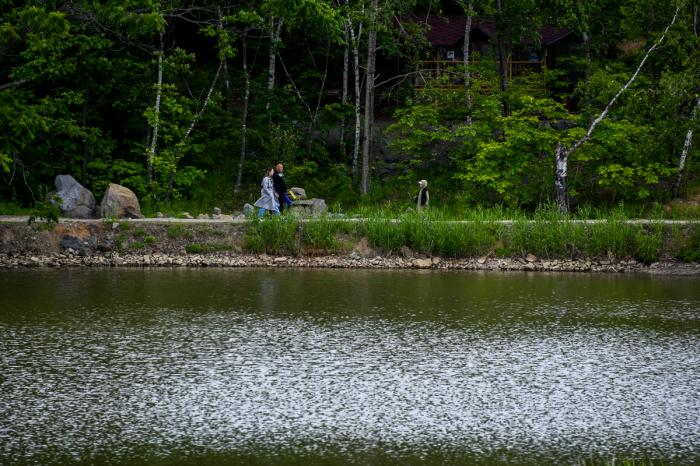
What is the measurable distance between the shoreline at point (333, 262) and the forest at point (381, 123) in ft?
12.9

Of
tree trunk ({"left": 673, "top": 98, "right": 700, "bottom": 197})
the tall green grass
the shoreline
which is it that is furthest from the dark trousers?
tree trunk ({"left": 673, "top": 98, "right": 700, "bottom": 197})

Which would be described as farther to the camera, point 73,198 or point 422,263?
point 73,198

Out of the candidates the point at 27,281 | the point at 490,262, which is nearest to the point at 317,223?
the point at 490,262

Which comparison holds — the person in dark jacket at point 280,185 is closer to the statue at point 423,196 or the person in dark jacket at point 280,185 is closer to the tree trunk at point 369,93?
the statue at point 423,196

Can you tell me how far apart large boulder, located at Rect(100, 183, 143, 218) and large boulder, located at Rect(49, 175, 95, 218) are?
121cm

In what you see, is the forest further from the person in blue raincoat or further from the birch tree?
the person in blue raincoat

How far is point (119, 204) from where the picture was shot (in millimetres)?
30000

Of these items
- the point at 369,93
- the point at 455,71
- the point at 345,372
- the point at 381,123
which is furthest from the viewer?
the point at 381,123

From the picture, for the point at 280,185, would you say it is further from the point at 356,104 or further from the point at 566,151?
the point at 566,151

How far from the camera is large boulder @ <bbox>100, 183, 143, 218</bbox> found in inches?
1175

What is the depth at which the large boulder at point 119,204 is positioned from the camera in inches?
1175

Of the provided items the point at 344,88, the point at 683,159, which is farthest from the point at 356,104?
the point at 683,159

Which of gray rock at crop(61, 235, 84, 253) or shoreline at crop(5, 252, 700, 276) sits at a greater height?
gray rock at crop(61, 235, 84, 253)

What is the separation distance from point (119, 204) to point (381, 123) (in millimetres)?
14622
